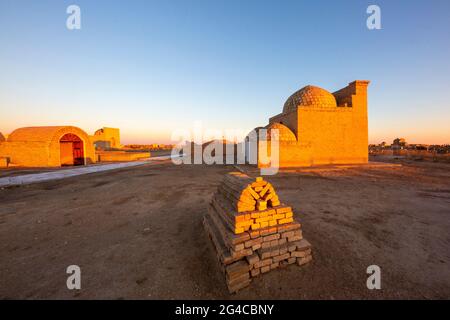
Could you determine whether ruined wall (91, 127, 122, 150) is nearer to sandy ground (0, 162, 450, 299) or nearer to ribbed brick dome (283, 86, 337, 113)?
sandy ground (0, 162, 450, 299)

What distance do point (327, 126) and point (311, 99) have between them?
343 cm

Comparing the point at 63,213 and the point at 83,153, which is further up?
the point at 83,153

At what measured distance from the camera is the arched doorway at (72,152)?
23.1 metres

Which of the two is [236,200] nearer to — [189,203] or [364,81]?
[189,203]

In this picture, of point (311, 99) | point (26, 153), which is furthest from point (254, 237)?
point (26, 153)

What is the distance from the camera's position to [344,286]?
3.28m

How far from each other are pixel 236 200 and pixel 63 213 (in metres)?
6.83

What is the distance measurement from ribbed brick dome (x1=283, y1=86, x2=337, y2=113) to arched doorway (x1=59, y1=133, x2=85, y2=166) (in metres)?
26.4

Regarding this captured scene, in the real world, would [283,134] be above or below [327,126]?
below

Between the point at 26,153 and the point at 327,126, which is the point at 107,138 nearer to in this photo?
the point at 26,153

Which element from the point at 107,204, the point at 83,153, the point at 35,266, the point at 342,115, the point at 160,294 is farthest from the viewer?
the point at 83,153

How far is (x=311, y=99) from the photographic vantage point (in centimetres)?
1989
